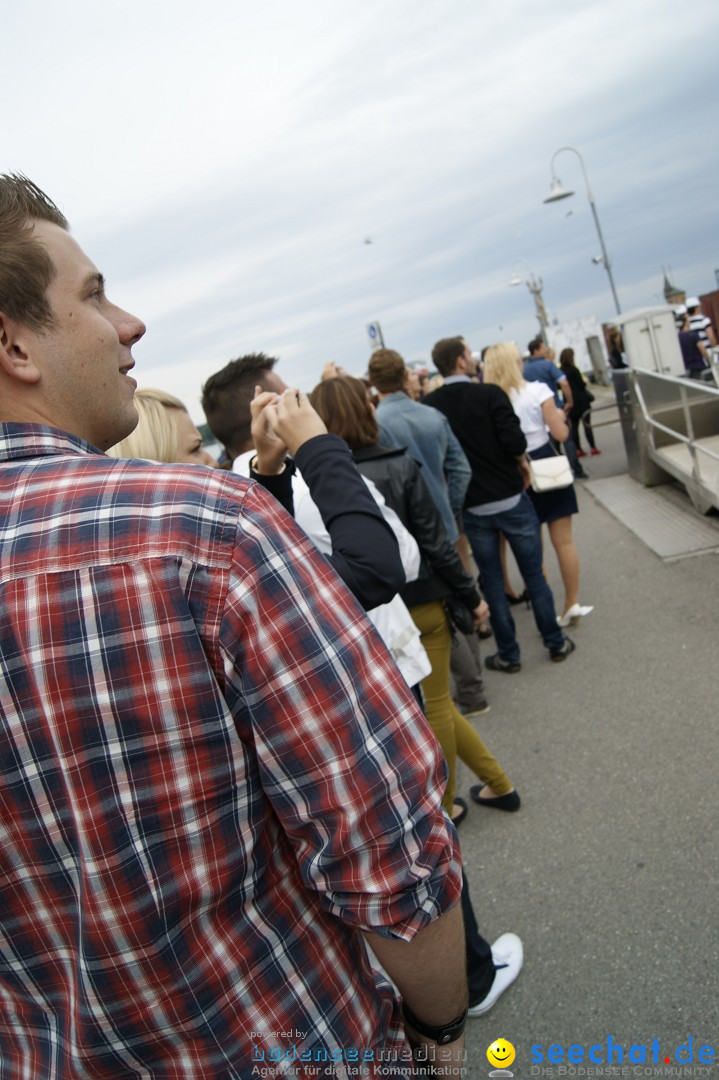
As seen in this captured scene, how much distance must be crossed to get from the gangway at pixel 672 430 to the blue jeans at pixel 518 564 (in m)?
2.24

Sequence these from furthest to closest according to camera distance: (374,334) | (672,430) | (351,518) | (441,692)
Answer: (374,334) → (672,430) → (441,692) → (351,518)

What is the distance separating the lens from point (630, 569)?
21.3ft

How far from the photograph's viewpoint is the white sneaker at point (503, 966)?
2.59 meters

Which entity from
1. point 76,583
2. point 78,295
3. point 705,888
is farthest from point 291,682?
point 705,888

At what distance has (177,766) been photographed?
942mm

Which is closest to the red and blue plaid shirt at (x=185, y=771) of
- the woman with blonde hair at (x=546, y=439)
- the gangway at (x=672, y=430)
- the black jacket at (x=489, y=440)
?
the black jacket at (x=489, y=440)

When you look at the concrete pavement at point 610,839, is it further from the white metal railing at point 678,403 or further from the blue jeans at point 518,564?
the white metal railing at point 678,403

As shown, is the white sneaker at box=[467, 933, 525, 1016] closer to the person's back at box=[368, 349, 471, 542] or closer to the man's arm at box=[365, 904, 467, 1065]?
the man's arm at box=[365, 904, 467, 1065]

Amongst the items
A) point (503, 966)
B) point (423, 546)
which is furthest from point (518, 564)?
point (503, 966)

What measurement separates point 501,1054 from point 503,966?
502 millimetres

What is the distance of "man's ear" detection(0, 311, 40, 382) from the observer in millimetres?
1042

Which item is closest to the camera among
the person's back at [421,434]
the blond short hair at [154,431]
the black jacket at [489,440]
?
the blond short hair at [154,431]

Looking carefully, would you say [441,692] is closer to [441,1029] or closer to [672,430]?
[441,1029]

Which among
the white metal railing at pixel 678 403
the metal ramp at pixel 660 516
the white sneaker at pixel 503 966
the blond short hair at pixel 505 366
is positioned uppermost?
the blond short hair at pixel 505 366
